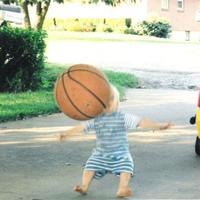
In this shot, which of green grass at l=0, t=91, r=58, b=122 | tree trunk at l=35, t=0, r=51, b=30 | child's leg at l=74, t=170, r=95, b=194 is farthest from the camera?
tree trunk at l=35, t=0, r=51, b=30

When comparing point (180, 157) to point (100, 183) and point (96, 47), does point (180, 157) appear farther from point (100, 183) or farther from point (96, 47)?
point (96, 47)

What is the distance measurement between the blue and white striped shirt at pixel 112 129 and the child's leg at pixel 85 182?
230 mm

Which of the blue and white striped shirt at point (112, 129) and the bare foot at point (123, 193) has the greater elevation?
the blue and white striped shirt at point (112, 129)

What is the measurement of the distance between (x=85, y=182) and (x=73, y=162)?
5.45 feet

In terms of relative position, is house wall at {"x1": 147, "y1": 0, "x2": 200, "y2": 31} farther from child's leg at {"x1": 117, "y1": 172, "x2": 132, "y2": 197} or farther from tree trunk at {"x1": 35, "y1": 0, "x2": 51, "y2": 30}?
child's leg at {"x1": 117, "y1": 172, "x2": 132, "y2": 197}

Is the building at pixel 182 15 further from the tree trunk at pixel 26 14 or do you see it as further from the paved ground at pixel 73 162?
the paved ground at pixel 73 162

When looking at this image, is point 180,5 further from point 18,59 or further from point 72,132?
point 72,132

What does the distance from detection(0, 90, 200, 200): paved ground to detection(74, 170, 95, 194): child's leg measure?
0.07 meters

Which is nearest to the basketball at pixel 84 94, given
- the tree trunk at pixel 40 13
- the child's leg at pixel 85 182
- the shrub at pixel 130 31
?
the child's leg at pixel 85 182

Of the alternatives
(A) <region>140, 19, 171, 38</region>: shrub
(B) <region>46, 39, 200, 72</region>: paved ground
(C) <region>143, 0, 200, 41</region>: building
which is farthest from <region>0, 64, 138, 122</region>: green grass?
(C) <region>143, 0, 200, 41</region>: building

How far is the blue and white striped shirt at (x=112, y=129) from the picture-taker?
19.6 ft

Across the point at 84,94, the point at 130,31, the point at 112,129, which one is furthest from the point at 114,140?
the point at 130,31

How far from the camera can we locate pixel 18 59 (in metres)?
14.8

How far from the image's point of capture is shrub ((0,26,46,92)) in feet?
48.4
